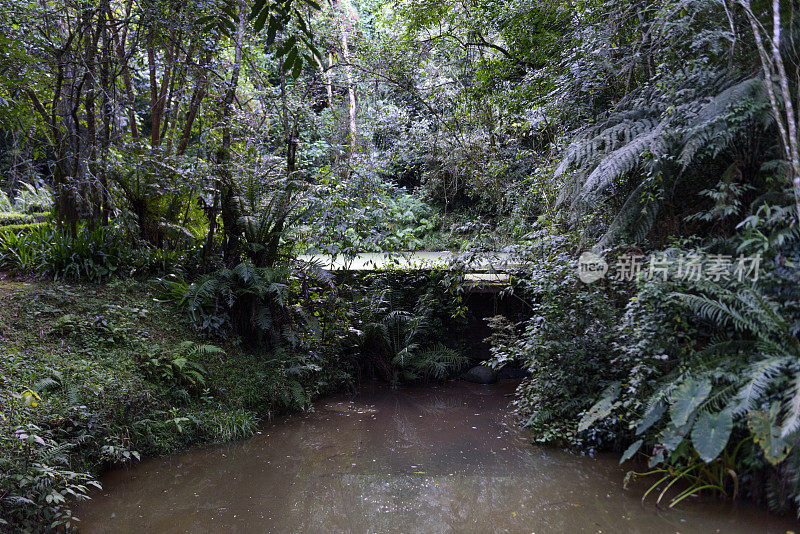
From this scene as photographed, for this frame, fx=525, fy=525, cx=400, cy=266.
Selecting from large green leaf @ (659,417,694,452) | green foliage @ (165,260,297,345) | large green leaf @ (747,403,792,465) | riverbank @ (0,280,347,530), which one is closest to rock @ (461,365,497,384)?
riverbank @ (0,280,347,530)

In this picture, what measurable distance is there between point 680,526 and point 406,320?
417 cm

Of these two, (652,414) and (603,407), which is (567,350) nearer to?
(603,407)

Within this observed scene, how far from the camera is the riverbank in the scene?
3359 millimetres

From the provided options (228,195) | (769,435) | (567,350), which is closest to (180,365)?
(228,195)

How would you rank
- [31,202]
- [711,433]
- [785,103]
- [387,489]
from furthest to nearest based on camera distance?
[31,202]
[387,489]
[785,103]
[711,433]

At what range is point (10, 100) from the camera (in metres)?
6.40

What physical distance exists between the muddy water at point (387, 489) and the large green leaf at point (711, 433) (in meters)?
0.53

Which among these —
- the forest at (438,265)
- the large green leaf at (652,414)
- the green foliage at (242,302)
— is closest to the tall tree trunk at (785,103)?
the forest at (438,265)

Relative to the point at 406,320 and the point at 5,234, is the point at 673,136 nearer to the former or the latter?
the point at 406,320

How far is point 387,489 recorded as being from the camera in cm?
398

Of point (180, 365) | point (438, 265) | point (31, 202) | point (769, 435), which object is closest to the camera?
point (769, 435)

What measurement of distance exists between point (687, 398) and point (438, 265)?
4.23 m

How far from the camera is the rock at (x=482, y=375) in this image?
Answer: 7031mm

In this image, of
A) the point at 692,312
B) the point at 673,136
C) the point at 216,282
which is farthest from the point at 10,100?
the point at 692,312
